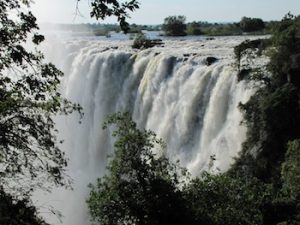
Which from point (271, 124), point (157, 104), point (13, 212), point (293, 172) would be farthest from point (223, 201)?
point (157, 104)

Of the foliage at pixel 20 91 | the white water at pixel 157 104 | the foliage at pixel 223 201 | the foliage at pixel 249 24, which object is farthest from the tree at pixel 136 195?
the foliage at pixel 249 24

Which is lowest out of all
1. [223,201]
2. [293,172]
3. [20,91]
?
[20,91]

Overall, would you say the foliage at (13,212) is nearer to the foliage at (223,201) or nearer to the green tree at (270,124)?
the foliage at (223,201)

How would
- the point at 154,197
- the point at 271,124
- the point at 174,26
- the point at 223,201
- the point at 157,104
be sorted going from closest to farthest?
the point at 154,197
the point at 223,201
the point at 271,124
the point at 157,104
the point at 174,26

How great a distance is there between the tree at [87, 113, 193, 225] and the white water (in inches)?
313

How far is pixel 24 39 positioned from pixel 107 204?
649cm

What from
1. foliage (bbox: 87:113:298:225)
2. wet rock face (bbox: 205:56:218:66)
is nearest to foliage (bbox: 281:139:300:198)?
foliage (bbox: 87:113:298:225)

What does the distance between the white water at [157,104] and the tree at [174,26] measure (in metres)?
33.4

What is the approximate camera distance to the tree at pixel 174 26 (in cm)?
7644

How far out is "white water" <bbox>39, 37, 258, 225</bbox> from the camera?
24.9 meters

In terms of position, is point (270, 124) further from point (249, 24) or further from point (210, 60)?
point (249, 24)

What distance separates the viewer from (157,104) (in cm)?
3036

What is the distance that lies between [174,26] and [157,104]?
158 feet

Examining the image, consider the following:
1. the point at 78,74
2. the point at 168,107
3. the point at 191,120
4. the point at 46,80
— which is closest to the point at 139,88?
the point at 168,107
